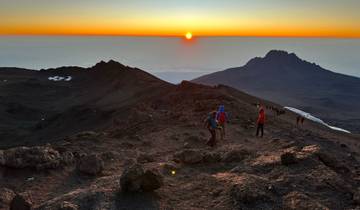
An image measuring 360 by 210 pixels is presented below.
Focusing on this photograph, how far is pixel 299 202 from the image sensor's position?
10008 mm

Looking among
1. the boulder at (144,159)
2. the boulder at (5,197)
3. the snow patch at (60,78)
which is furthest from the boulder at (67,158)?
the snow patch at (60,78)

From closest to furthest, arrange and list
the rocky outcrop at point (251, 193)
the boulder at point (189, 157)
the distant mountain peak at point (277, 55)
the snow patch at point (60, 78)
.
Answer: the rocky outcrop at point (251, 193) → the boulder at point (189, 157) → the snow patch at point (60, 78) → the distant mountain peak at point (277, 55)

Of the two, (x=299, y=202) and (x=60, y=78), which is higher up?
(x=299, y=202)

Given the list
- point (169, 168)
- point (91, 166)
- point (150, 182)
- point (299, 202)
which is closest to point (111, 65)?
point (91, 166)

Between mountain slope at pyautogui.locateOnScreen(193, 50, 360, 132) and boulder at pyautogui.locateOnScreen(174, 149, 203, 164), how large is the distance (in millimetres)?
108655

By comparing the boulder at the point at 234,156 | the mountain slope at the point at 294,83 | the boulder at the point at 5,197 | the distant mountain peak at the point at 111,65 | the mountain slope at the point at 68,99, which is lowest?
the mountain slope at the point at 294,83

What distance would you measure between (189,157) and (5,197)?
18.5ft

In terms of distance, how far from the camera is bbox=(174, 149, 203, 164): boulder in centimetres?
1399

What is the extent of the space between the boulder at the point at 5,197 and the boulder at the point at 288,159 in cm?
758

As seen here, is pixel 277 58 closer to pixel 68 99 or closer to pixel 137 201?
pixel 68 99

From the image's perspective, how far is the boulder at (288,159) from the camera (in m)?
12.3

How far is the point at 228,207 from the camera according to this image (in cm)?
1032

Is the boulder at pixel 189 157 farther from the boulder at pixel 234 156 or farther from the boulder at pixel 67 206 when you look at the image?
the boulder at pixel 67 206

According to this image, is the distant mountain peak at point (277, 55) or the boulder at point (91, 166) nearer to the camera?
the boulder at point (91, 166)
